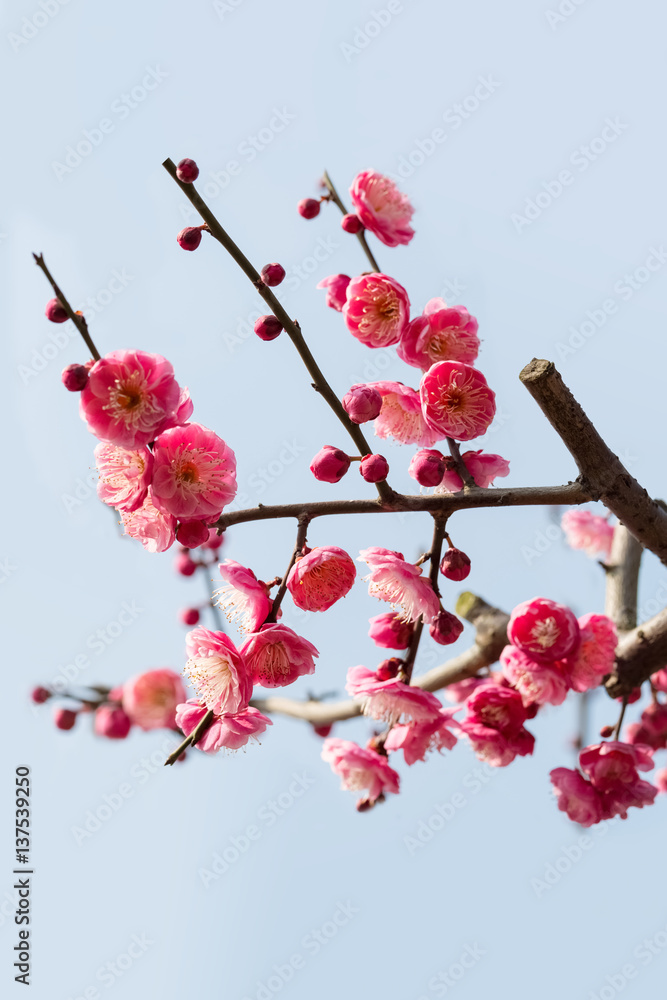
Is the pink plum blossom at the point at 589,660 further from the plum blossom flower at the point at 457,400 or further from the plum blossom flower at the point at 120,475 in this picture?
the plum blossom flower at the point at 120,475

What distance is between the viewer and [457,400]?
1.40 meters

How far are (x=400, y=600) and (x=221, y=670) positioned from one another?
377 mm

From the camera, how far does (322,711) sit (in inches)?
89.7

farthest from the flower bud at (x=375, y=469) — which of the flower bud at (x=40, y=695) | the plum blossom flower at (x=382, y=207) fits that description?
the flower bud at (x=40, y=695)

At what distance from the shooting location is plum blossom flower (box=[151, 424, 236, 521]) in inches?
47.1

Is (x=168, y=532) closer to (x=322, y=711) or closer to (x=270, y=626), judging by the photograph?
(x=270, y=626)

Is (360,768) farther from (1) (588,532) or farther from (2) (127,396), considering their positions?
(1) (588,532)

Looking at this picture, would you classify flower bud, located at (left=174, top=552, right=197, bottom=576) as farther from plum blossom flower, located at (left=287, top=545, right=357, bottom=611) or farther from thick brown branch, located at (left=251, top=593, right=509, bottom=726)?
plum blossom flower, located at (left=287, top=545, right=357, bottom=611)

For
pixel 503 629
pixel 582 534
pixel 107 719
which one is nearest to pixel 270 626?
pixel 503 629

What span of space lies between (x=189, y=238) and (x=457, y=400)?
0.56 m

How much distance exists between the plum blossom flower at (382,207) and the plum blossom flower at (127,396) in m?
0.77

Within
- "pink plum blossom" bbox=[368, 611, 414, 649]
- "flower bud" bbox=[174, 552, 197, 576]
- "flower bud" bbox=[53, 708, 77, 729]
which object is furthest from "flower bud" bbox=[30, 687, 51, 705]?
"pink plum blossom" bbox=[368, 611, 414, 649]

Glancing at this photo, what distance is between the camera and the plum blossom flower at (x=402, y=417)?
1490 millimetres

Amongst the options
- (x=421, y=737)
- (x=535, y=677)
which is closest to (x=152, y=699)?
(x=421, y=737)
